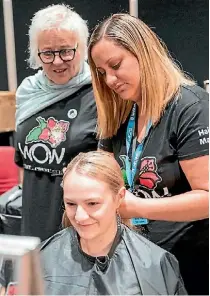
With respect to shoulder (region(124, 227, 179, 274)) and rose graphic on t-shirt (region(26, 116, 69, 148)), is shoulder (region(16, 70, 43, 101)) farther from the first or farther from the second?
shoulder (region(124, 227, 179, 274))

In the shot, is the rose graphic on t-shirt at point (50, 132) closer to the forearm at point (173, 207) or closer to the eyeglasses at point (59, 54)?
the eyeglasses at point (59, 54)

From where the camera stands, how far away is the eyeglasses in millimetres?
1318

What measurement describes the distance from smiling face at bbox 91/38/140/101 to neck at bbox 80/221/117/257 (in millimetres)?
315

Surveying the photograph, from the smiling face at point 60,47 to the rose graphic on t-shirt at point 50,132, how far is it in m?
0.14

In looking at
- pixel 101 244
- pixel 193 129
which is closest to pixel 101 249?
pixel 101 244

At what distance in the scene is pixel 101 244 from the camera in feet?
3.47

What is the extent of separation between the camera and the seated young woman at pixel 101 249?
3.33 feet

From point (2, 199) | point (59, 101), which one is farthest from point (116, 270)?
point (2, 199)

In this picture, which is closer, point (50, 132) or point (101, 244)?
point (101, 244)

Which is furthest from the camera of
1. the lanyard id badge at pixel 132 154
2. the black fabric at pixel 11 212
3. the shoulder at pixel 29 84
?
the black fabric at pixel 11 212

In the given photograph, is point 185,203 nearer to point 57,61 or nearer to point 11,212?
point 57,61

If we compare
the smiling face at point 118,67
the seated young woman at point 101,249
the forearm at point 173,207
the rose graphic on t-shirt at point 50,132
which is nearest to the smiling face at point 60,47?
the rose graphic on t-shirt at point 50,132

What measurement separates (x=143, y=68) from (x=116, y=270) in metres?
0.46

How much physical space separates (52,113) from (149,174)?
0.50 metres
